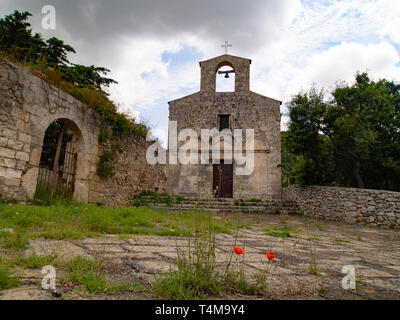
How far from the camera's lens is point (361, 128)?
28.8 feet

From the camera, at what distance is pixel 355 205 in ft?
26.6

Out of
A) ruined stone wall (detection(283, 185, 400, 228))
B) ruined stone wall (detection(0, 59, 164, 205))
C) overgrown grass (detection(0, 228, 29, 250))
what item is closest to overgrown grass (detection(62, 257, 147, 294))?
overgrown grass (detection(0, 228, 29, 250))

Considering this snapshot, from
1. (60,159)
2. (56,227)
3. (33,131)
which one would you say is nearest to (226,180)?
(60,159)

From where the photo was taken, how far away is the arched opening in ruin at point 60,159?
5.96 m

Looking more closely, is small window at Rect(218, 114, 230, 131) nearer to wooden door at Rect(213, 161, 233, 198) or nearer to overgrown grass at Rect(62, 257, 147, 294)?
wooden door at Rect(213, 161, 233, 198)

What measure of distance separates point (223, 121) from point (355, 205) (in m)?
7.77

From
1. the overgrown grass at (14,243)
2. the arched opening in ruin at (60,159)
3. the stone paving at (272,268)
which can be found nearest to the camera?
the stone paving at (272,268)

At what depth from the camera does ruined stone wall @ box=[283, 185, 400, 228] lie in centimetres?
740

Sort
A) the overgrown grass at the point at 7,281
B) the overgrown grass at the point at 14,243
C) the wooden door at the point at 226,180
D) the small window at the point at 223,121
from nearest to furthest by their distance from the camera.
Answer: the overgrown grass at the point at 7,281 < the overgrown grass at the point at 14,243 < the wooden door at the point at 226,180 < the small window at the point at 223,121

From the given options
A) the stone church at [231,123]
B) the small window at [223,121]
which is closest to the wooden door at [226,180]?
the stone church at [231,123]

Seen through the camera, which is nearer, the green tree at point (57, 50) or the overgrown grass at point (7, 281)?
the overgrown grass at point (7, 281)

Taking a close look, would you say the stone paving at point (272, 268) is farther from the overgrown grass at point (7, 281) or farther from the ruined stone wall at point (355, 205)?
the ruined stone wall at point (355, 205)
